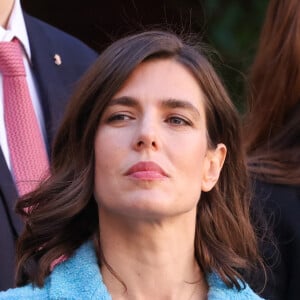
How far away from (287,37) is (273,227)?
582 mm

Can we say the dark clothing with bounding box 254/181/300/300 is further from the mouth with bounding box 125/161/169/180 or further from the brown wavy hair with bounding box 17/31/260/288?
the mouth with bounding box 125/161/169/180

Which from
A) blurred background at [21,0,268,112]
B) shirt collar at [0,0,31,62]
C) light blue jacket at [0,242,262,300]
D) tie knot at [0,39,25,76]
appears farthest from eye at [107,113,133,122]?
blurred background at [21,0,268,112]

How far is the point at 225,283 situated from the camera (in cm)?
284

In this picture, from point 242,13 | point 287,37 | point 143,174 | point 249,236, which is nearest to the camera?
point 143,174

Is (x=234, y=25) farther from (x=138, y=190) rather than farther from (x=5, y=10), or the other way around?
(x=138, y=190)

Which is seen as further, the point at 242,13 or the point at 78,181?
the point at 242,13

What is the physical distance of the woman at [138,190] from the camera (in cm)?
269

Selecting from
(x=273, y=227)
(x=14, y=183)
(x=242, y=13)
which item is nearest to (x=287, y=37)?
(x=273, y=227)

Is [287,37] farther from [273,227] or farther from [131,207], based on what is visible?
[131,207]

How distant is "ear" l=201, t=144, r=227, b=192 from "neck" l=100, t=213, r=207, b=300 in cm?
→ 11

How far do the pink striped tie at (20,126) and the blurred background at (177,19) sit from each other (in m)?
1.09

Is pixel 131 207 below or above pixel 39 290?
above

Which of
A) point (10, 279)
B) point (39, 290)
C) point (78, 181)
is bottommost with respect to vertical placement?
point (10, 279)

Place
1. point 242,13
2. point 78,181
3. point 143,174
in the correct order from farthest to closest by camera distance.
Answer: point 242,13 → point 78,181 → point 143,174
